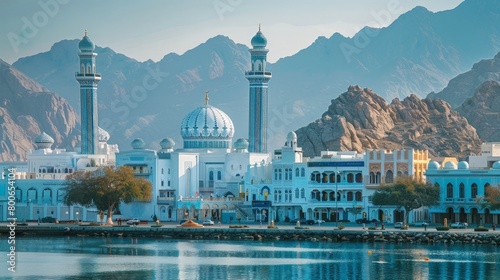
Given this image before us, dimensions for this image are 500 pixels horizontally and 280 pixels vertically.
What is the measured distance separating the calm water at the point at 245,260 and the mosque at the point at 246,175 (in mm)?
21576

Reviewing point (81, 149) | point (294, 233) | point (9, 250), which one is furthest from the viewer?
point (81, 149)

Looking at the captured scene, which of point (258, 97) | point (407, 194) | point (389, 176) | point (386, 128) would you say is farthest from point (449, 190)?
point (386, 128)

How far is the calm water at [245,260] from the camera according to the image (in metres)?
92.5

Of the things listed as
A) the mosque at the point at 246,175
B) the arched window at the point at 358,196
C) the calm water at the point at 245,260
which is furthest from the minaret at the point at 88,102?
the calm water at the point at 245,260

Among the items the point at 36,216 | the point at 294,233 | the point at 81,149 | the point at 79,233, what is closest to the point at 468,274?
the point at 294,233

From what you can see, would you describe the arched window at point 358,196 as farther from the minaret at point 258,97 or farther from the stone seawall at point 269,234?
the minaret at point 258,97

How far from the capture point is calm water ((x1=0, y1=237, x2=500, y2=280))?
92500 mm

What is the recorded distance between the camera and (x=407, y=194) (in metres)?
128

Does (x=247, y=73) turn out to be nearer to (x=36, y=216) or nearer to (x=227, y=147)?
(x=227, y=147)

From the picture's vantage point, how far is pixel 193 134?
161 meters

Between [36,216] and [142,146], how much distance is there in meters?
14.6

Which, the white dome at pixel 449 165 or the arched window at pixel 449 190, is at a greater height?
the white dome at pixel 449 165

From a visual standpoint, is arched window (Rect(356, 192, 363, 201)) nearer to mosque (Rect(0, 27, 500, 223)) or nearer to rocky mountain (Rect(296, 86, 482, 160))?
mosque (Rect(0, 27, 500, 223))

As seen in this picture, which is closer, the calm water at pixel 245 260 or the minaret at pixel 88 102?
the calm water at pixel 245 260
